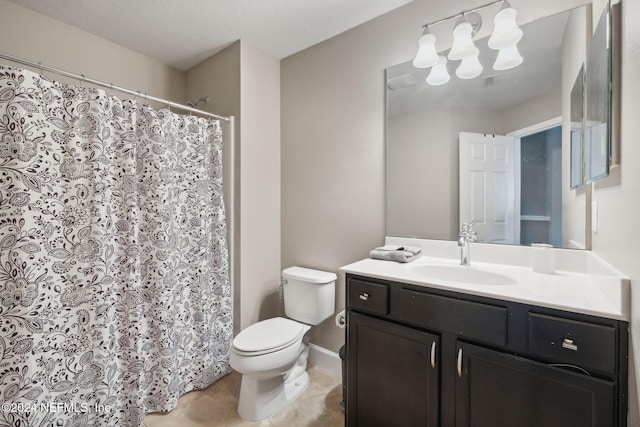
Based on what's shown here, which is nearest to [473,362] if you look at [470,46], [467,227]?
[467,227]

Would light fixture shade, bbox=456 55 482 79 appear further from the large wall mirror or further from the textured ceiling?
the textured ceiling

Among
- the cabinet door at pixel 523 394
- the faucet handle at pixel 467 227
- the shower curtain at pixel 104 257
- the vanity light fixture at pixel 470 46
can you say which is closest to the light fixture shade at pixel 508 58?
the vanity light fixture at pixel 470 46

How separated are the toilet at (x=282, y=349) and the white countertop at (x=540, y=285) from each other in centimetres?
59

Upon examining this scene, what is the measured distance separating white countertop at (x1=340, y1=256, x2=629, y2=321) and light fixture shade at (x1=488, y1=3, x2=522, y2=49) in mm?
1120

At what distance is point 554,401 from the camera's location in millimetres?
911

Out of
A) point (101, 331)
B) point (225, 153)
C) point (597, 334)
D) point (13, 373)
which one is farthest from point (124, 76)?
point (597, 334)

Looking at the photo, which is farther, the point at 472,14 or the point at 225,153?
the point at 225,153

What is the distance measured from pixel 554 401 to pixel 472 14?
1813 millimetres

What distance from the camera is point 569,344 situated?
89 cm

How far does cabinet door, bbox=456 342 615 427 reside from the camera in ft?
2.81

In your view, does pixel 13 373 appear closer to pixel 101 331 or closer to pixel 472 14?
pixel 101 331

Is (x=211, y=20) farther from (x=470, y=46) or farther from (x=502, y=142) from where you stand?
(x=502, y=142)

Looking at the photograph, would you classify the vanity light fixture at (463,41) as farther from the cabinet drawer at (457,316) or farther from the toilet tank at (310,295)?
the toilet tank at (310,295)

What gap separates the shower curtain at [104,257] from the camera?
125 cm
